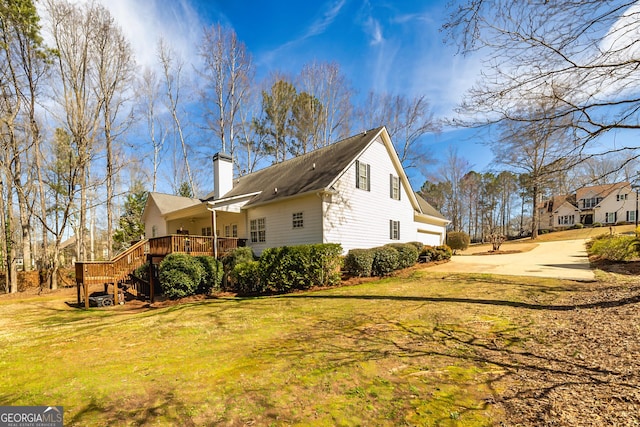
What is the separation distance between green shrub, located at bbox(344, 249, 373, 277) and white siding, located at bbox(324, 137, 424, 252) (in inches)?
44.7

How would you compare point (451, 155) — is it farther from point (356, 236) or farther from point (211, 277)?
point (211, 277)

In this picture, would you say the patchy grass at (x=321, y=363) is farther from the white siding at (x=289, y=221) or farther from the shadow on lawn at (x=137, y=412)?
the white siding at (x=289, y=221)

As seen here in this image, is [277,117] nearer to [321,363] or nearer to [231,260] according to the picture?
[231,260]

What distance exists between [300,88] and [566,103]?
77.7 feet

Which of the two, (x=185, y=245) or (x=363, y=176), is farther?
(x=363, y=176)

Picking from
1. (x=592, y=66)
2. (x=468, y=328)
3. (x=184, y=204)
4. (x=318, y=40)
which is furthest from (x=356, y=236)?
(x=184, y=204)

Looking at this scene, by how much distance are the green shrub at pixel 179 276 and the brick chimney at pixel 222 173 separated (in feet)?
30.2

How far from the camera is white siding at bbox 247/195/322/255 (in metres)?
13.1

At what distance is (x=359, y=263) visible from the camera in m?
12.2

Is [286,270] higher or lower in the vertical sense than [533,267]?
higher

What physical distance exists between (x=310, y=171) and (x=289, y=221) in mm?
3219

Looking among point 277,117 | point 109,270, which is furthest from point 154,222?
point 277,117

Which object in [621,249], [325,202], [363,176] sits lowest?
[621,249]

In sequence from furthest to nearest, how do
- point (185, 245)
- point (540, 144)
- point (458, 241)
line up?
point (458, 241), point (185, 245), point (540, 144)
